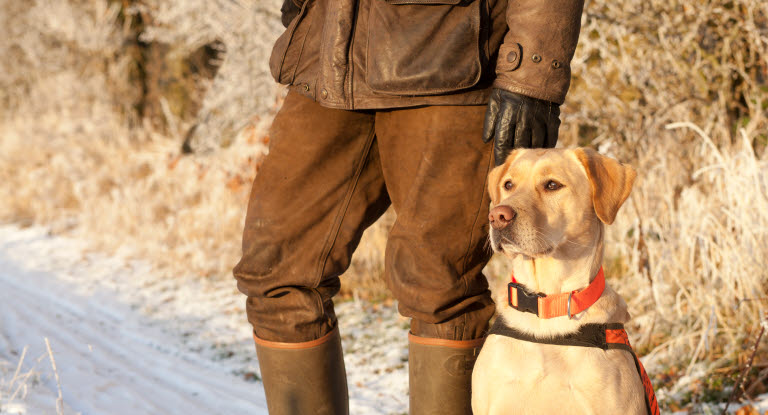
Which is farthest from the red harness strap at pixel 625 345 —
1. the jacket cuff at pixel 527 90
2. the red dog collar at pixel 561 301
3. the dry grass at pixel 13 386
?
the dry grass at pixel 13 386

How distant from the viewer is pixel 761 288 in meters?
3.31

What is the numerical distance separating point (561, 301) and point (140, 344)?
9.86 feet

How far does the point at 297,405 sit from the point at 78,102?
329 inches

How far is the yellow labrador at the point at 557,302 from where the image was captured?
6.18ft

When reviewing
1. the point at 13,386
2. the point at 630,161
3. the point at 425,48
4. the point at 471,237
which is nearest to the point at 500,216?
the point at 471,237

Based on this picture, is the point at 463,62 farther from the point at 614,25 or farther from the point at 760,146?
the point at 760,146

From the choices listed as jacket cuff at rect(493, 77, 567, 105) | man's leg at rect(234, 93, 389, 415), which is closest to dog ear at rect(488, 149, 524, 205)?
jacket cuff at rect(493, 77, 567, 105)

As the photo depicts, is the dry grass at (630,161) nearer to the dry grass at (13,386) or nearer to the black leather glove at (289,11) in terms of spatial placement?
the black leather glove at (289,11)

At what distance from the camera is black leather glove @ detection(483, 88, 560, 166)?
71.4 inches

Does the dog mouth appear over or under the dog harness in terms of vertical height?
over

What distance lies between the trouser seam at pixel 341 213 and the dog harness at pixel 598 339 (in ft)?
1.79

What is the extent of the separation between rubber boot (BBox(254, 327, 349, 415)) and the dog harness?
535 mm

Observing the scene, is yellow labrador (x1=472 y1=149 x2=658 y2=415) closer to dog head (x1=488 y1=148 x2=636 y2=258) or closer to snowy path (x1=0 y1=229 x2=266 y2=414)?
dog head (x1=488 y1=148 x2=636 y2=258)

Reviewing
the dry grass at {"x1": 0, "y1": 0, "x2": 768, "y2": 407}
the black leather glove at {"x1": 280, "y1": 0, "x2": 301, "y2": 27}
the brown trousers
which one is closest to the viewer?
the brown trousers
